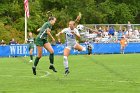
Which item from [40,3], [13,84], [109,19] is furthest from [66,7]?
[13,84]

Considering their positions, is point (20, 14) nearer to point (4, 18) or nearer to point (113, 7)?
point (4, 18)

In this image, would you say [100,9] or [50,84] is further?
[100,9]

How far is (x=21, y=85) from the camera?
16.3m

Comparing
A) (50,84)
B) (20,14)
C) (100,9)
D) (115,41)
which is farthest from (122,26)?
(50,84)

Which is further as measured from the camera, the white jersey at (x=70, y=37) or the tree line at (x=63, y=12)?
the tree line at (x=63, y=12)

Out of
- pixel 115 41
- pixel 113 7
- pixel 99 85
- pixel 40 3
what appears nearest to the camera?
pixel 99 85

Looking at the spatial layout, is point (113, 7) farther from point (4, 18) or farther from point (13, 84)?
point (13, 84)

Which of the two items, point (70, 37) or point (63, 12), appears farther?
point (63, 12)

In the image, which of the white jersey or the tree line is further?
the tree line

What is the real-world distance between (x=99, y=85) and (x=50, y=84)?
1596 millimetres

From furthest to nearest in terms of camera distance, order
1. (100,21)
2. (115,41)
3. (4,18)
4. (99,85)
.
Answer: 1. (100,21)
2. (4,18)
3. (115,41)
4. (99,85)

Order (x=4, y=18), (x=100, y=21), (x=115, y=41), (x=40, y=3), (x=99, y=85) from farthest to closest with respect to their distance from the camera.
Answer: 1. (x=100, y=21)
2. (x=40, y=3)
3. (x=4, y=18)
4. (x=115, y=41)
5. (x=99, y=85)

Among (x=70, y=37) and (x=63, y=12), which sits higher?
(x=70, y=37)

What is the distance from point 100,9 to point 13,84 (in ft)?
191
